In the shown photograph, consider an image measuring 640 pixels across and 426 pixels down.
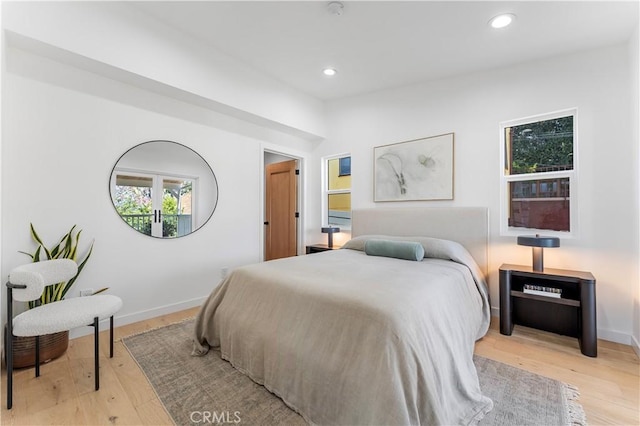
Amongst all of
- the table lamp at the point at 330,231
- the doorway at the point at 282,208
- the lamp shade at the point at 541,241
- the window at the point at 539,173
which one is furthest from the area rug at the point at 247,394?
the doorway at the point at 282,208

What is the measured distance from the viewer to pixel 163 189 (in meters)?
2.95

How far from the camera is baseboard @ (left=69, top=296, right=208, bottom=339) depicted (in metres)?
2.44

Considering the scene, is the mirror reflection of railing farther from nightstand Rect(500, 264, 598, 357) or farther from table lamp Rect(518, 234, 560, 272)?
table lamp Rect(518, 234, 560, 272)

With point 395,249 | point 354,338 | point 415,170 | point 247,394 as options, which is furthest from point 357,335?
point 415,170

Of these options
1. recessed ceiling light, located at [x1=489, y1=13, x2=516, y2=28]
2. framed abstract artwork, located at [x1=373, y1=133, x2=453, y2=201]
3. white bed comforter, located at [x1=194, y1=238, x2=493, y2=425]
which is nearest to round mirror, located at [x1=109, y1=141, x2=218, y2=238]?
white bed comforter, located at [x1=194, y1=238, x2=493, y2=425]

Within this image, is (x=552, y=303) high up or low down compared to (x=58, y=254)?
down

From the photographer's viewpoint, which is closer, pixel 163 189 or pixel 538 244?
pixel 538 244

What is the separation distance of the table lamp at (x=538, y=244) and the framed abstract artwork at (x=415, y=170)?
0.95 meters

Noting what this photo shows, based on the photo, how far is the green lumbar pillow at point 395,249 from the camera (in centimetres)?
258

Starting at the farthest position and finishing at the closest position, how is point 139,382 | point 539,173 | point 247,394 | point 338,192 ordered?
1. point 338,192
2. point 539,173
3. point 139,382
4. point 247,394

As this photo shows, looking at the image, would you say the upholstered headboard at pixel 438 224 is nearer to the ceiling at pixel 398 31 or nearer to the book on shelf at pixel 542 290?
the book on shelf at pixel 542 290

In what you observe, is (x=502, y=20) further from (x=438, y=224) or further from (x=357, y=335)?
(x=357, y=335)

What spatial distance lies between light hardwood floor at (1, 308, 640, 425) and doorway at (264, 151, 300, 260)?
8.36 feet

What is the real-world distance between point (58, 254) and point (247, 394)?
1920mm
